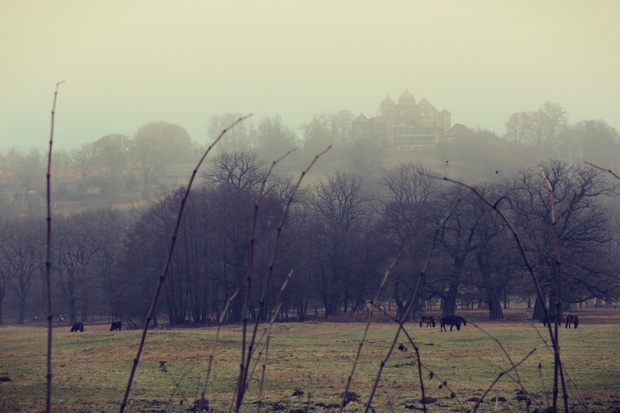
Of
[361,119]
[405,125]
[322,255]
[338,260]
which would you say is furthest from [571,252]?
[361,119]

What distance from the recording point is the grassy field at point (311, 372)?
13.6 m

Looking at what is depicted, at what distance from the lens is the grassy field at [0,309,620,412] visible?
1359cm

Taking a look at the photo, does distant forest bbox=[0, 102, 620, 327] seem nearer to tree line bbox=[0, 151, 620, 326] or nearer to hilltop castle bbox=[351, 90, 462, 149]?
tree line bbox=[0, 151, 620, 326]

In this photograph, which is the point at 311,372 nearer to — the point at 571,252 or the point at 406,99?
the point at 571,252

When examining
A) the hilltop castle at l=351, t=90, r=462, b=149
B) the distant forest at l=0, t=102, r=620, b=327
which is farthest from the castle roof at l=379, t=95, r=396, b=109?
the distant forest at l=0, t=102, r=620, b=327

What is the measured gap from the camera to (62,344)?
94.9ft

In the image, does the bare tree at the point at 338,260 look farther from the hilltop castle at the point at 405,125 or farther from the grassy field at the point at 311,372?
the hilltop castle at the point at 405,125

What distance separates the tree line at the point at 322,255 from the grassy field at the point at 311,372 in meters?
13.7

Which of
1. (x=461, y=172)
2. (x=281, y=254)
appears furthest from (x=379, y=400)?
(x=461, y=172)

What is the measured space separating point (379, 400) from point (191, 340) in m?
14.1

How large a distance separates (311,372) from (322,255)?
3461cm

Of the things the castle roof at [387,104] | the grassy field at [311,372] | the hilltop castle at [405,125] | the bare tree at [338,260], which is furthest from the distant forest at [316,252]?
the castle roof at [387,104]

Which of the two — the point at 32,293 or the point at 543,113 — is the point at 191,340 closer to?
the point at 32,293

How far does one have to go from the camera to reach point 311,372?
18500mm
